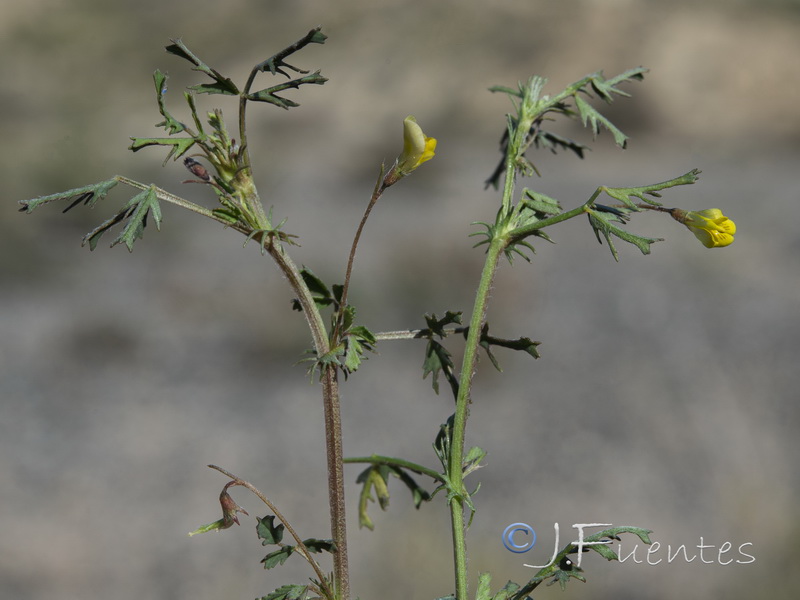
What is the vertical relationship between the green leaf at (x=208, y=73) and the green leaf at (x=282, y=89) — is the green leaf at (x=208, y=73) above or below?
above

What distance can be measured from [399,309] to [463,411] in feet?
13.4

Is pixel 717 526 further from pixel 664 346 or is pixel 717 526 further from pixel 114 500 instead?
pixel 114 500

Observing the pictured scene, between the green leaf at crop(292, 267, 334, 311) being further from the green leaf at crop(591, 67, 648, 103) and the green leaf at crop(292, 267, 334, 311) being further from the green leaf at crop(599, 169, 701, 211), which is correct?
the green leaf at crop(591, 67, 648, 103)

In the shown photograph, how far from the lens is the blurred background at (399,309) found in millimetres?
3928

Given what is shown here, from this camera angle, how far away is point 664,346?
15.2 feet

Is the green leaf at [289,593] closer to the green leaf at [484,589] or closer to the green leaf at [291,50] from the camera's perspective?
the green leaf at [484,589]

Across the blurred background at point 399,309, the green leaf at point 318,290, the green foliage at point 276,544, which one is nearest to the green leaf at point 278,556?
the green foliage at point 276,544

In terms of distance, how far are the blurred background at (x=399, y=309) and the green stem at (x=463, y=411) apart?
5.58 ft

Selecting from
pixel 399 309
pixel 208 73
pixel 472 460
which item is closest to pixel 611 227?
pixel 472 460

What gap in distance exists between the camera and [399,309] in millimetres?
5129

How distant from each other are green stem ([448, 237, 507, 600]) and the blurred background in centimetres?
170

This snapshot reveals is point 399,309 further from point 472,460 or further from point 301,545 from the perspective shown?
point 301,545

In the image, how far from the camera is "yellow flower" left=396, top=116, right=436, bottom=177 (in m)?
0.98

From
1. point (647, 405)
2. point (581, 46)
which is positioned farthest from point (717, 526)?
point (581, 46)
